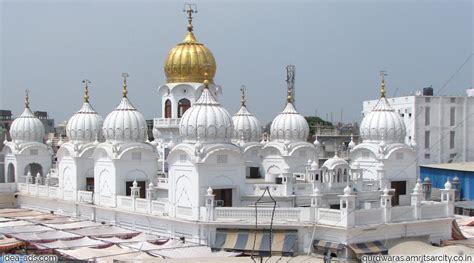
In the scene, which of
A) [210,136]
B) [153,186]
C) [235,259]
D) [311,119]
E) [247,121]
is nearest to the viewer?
[235,259]

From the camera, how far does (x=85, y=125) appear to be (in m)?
31.9

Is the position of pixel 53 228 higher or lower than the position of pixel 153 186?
lower

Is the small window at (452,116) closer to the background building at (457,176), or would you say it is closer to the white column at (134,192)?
the background building at (457,176)

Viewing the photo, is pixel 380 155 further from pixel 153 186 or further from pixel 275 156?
pixel 153 186

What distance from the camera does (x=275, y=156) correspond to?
29.5 metres

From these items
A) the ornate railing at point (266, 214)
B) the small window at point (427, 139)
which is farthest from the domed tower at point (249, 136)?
the small window at point (427, 139)

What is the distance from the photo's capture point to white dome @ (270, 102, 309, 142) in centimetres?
2953

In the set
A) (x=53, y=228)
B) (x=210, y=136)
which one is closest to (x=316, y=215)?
(x=210, y=136)

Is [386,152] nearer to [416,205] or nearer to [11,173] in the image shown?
[416,205]

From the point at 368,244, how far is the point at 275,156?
29.4 ft

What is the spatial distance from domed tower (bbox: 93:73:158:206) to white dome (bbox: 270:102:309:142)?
18.2 ft

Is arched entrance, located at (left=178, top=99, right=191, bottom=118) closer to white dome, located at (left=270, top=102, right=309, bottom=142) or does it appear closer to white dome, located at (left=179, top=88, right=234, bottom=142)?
white dome, located at (left=270, top=102, right=309, bottom=142)

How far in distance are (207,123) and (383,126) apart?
8.39 meters

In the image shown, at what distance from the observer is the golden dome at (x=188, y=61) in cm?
3253
